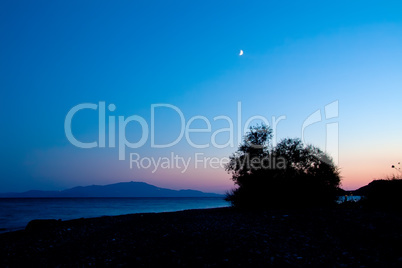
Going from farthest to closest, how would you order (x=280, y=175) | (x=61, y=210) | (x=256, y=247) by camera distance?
1. (x=61, y=210)
2. (x=280, y=175)
3. (x=256, y=247)

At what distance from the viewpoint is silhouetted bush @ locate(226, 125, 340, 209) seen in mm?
22109

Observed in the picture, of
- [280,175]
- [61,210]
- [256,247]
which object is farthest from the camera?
[61,210]

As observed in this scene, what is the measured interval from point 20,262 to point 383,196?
2061 cm

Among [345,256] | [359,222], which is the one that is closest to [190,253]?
[345,256]

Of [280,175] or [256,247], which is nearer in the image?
[256,247]

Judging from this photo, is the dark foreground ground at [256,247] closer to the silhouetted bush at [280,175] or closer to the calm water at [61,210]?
the silhouetted bush at [280,175]

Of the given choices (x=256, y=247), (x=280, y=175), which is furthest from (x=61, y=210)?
(x=256, y=247)

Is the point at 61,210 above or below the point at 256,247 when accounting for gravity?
below

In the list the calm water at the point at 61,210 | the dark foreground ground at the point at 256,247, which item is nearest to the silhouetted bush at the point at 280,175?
the dark foreground ground at the point at 256,247

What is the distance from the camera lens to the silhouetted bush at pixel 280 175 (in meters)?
22.1

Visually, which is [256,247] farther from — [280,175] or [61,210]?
[61,210]

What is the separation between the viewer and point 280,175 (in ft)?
76.5

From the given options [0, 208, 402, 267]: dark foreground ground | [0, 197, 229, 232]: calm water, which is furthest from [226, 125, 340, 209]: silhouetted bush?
[0, 197, 229, 232]: calm water

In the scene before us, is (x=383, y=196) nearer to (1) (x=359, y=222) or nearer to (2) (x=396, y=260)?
(1) (x=359, y=222)
